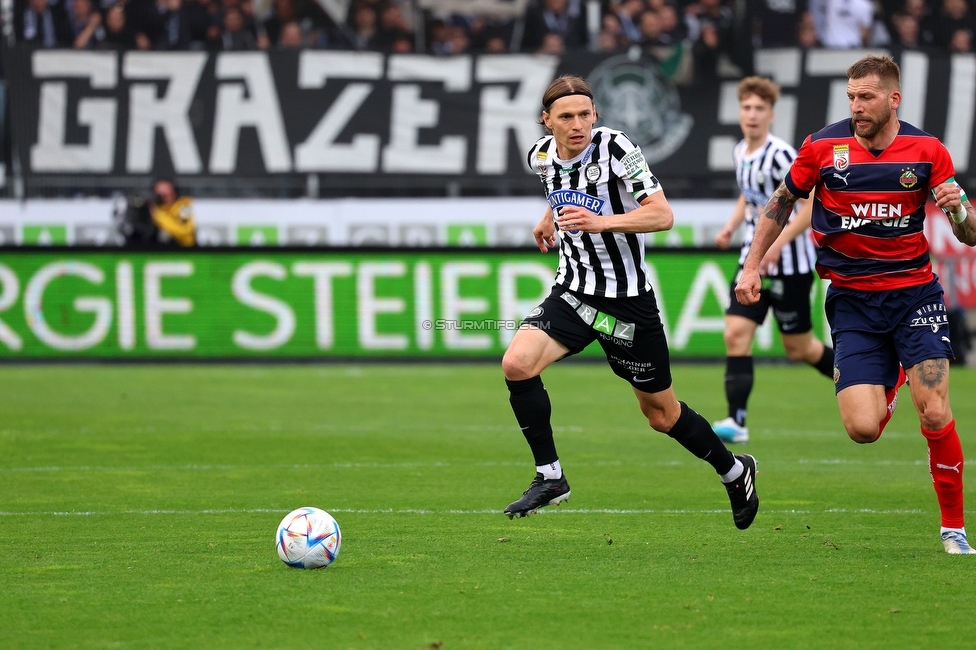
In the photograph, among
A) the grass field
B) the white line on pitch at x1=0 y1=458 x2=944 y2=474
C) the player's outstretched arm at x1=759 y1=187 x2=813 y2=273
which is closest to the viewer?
the grass field

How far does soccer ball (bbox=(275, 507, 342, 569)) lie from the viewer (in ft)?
18.4

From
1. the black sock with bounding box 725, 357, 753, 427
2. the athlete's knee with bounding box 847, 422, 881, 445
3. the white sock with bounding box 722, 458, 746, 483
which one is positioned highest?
the athlete's knee with bounding box 847, 422, 881, 445

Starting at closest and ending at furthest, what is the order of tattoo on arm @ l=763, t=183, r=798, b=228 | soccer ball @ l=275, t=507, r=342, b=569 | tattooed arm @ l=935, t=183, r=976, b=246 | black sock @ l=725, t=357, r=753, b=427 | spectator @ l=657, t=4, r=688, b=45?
soccer ball @ l=275, t=507, r=342, b=569
tattooed arm @ l=935, t=183, r=976, b=246
tattoo on arm @ l=763, t=183, r=798, b=228
black sock @ l=725, t=357, r=753, b=427
spectator @ l=657, t=4, r=688, b=45

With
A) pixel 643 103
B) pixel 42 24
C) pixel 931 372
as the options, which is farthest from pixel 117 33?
pixel 931 372

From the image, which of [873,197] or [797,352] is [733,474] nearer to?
[873,197]

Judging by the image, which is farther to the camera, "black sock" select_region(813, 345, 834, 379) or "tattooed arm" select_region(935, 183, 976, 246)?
"black sock" select_region(813, 345, 834, 379)

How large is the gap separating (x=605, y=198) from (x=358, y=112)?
1373 centimetres

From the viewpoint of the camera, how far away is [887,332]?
6133 millimetres

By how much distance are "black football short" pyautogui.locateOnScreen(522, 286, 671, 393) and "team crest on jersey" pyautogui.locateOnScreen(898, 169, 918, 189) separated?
1.33m

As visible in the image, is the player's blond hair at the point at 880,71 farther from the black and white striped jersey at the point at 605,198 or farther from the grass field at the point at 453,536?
the grass field at the point at 453,536

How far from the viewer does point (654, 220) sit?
6.32 metres

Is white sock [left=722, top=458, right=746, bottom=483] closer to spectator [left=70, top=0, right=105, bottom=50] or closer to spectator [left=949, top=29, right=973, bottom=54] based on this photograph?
spectator [left=70, top=0, right=105, bottom=50]

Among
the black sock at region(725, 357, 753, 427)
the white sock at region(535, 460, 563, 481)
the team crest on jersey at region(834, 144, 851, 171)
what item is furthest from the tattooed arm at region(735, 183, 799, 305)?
the black sock at region(725, 357, 753, 427)

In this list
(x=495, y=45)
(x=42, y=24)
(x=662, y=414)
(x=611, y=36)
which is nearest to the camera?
(x=662, y=414)
